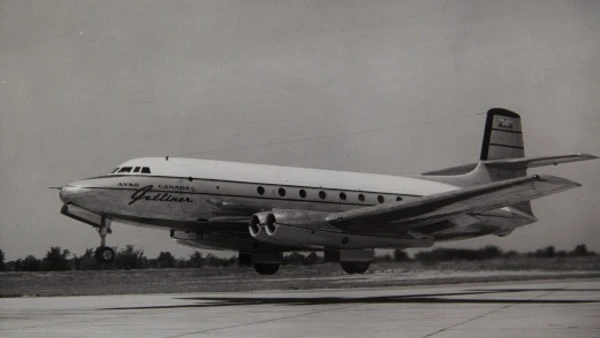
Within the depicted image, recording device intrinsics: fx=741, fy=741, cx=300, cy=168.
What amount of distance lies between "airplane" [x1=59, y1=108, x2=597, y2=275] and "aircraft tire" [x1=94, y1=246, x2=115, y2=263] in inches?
1.1

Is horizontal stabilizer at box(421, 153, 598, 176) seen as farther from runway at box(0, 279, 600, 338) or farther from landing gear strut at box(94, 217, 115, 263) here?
landing gear strut at box(94, 217, 115, 263)

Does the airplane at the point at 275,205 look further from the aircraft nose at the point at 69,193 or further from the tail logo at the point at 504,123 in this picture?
the tail logo at the point at 504,123

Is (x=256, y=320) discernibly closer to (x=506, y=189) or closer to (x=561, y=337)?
(x=561, y=337)

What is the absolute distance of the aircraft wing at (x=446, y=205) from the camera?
18859 mm

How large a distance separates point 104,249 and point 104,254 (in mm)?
203

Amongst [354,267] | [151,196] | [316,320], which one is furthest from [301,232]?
[316,320]

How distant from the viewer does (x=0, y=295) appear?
81.6 feet

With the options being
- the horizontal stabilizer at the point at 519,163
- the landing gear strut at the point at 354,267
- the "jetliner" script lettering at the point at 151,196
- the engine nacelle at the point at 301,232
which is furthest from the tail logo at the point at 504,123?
the "jetliner" script lettering at the point at 151,196

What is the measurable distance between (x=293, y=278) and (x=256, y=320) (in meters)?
22.6

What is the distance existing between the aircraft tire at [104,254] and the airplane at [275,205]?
0.03 metres

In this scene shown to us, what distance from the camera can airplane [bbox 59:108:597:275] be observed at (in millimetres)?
20594

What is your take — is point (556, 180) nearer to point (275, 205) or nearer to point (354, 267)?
point (354, 267)

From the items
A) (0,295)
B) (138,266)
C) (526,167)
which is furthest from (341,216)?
(138,266)

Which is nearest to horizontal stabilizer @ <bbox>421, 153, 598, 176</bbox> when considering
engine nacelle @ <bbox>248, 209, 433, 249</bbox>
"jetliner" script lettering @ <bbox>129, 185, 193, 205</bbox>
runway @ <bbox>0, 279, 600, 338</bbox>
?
runway @ <bbox>0, 279, 600, 338</bbox>
